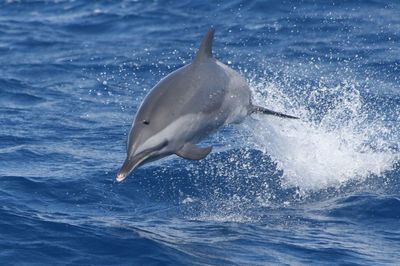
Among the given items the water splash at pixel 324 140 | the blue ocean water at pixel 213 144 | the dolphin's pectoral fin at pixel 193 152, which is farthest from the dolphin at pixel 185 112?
the water splash at pixel 324 140

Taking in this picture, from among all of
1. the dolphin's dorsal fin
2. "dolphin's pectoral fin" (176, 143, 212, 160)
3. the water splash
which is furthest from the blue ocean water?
the dolphin's dorsal fin

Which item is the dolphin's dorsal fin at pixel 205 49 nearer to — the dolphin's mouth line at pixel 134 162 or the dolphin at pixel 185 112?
the dolphin at pixel 185 112

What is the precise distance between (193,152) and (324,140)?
3997mm

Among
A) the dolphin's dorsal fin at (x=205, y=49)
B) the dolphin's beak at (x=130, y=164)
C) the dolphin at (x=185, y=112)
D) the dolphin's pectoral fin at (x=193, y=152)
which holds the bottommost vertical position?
the dolphin's pectoral fin at (x=193, y=152)

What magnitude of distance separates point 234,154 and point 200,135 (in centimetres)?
338

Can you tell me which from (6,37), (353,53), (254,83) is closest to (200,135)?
(254,83)

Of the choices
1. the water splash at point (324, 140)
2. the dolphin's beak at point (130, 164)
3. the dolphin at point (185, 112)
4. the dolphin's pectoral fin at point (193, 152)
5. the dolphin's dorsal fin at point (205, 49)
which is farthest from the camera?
the water splash at point (324, 140)

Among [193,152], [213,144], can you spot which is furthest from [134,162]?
[213,144]

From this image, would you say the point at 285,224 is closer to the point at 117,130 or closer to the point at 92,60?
the point at 117,130

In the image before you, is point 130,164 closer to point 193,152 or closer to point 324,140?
point 193,152

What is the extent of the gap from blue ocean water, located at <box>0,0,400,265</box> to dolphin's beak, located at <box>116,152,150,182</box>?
3.10ft

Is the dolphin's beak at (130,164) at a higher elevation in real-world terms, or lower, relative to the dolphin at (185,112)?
lower

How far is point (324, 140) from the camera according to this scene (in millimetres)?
11391

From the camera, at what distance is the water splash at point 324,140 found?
1055cm
